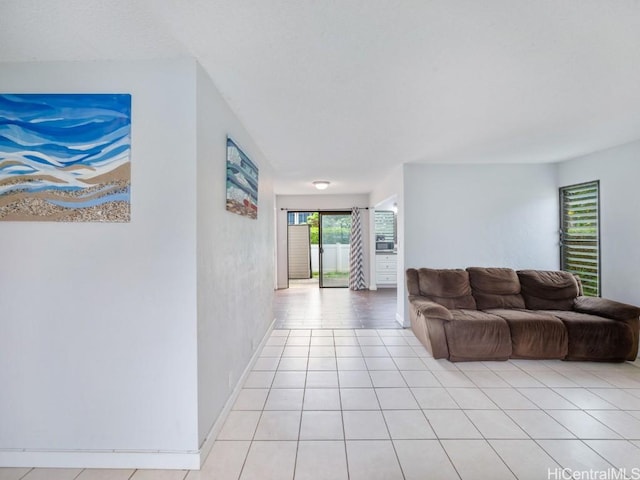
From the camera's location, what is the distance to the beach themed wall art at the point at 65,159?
66.9 inches

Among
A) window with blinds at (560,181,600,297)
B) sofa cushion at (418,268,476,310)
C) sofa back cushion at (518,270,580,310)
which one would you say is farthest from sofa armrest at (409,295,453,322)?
window with blinds at (560,181,600,297)

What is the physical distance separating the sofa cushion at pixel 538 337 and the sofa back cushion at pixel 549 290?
57 centimetres

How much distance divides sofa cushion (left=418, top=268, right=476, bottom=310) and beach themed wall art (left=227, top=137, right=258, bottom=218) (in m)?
2.32

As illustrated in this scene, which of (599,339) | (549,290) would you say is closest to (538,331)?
(599,339)

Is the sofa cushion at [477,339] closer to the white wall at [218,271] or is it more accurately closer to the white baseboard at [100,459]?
the white wall at [218,271]

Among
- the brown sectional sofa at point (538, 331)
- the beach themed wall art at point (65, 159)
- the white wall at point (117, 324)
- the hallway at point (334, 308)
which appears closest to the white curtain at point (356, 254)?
the hallway at point (334, 308)

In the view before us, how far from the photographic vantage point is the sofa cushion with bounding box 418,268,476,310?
3691 mm

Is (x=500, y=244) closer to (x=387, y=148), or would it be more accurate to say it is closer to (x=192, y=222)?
(x=387, y=148)

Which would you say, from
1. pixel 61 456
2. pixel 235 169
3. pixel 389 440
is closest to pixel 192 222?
pixel 235 169

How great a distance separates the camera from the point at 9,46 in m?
1.59

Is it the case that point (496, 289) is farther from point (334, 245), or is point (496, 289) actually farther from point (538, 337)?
point (334, 245)

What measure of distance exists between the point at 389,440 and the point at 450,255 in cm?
300

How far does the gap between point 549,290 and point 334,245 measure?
4807 mm

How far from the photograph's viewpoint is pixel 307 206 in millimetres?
7574
